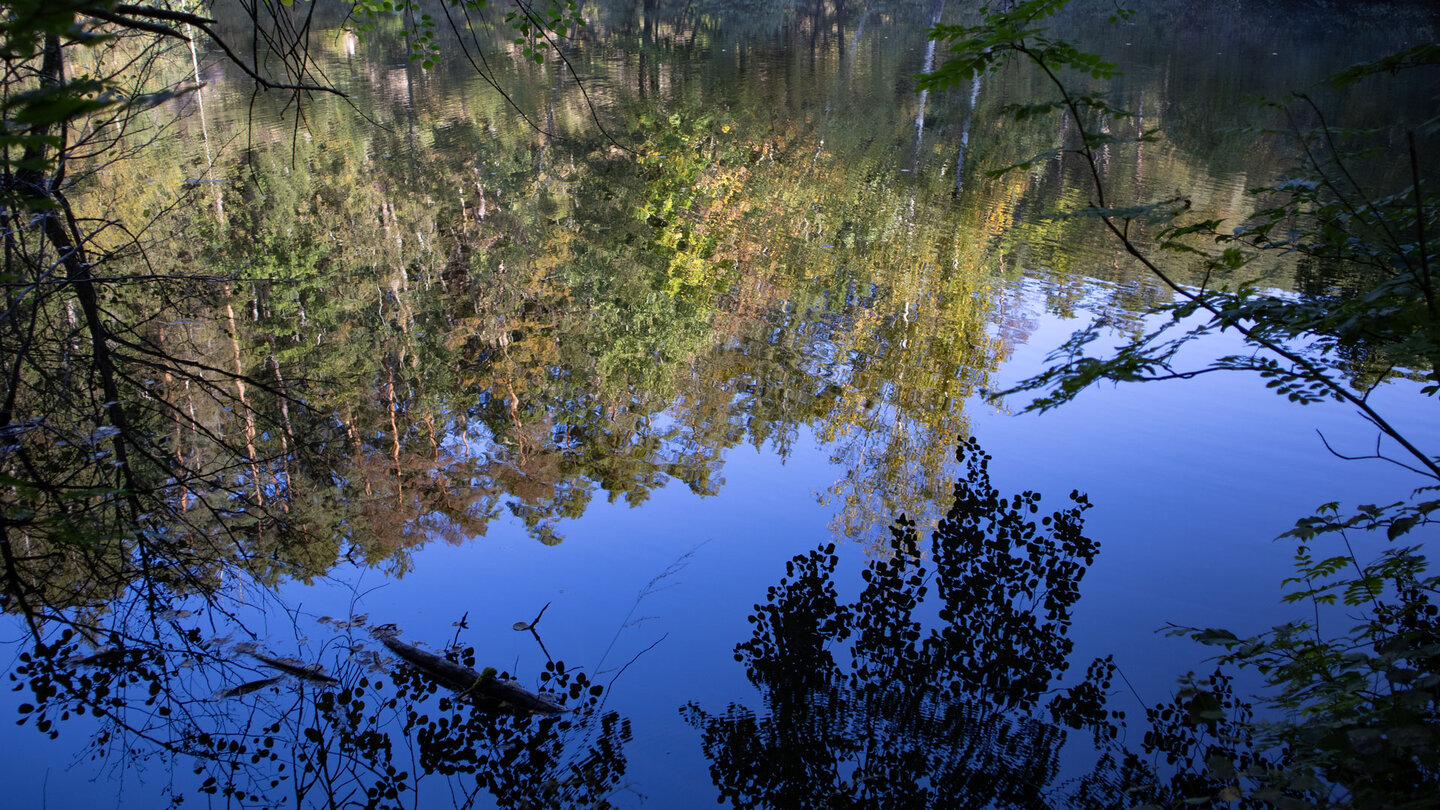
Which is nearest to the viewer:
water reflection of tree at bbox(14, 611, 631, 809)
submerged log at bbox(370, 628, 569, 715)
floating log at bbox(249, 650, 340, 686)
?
water reflection of tree at bbox(14, 611, 631, 809)

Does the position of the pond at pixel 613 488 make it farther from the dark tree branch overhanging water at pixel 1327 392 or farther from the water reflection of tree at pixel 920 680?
the dark tree branch overhanging water at pixel 1327 392

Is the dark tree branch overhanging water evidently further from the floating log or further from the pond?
the floating log

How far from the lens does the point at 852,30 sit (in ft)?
120

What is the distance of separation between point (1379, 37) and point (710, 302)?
32.5m

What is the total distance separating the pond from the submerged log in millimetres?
17

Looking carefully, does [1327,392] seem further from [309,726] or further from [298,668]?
[298,668]

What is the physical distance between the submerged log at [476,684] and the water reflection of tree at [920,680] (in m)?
0.62

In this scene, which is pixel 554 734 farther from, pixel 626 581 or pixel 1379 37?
pixel 1379 37

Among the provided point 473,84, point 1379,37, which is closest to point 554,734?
point 473,84

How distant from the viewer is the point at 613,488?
570 centimetres

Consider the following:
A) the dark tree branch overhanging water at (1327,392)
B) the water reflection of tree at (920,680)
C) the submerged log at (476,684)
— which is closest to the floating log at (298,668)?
the submerged log at (476,684)

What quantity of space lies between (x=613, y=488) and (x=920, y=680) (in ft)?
8.51

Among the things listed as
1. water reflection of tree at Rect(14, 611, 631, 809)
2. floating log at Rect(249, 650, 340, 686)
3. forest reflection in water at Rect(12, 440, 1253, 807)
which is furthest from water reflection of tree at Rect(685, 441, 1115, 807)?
floating log at Rect(249, 650, 340, 686)

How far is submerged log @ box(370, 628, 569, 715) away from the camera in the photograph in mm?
3523
